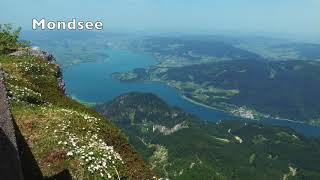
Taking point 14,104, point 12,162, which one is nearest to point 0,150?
point 12,162

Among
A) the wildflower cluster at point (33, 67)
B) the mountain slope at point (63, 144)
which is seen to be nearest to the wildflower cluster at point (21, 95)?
the mountain slope at point (63, 144)

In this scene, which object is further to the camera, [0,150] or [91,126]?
[91,126]

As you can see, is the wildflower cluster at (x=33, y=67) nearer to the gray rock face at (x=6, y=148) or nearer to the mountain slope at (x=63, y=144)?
the mountain slope at (x=63, y=144)

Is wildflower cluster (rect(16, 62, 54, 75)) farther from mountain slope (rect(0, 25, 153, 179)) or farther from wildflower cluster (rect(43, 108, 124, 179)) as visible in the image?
wildflower cluster (rect(43, 108, 124, 179))

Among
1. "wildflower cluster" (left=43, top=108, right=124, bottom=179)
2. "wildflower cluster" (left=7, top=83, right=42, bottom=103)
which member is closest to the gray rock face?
"wildflower cluster" (left=43, top=108, right=124, bottom=179)

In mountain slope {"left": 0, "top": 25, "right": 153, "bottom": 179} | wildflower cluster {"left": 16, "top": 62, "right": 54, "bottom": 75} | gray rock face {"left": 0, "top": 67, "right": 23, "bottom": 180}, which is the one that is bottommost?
mountain slope {"left": 0, "top": 25, "right": 153, "bottom": 179}

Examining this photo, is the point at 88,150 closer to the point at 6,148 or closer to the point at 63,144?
the point at 63,144

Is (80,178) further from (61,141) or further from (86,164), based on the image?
(61,141)

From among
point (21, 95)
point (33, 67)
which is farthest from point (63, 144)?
point (33, 67)
